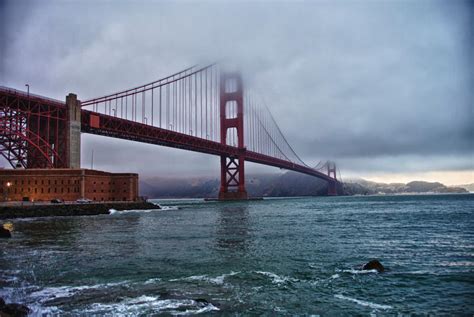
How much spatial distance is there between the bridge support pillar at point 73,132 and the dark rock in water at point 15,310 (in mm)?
51394

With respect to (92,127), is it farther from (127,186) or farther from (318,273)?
(318,273)

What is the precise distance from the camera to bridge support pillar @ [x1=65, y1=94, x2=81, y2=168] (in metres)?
57.7

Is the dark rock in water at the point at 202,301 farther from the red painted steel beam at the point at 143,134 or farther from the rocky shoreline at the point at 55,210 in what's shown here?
the red painted steel beam at the point at 143,134

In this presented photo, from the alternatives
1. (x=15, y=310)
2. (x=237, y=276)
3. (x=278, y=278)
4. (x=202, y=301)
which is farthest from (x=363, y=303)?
A: (x=15, y=310)

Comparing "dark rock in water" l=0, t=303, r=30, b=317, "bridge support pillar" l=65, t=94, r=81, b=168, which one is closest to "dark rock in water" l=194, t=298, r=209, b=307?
"dark rock in water" l=0, t=303, r=30, b=317

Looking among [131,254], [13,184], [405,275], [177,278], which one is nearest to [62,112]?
[13,184]

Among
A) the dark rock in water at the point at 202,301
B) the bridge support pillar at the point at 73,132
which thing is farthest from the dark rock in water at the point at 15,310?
the bridge support pillar at the point at 73,132

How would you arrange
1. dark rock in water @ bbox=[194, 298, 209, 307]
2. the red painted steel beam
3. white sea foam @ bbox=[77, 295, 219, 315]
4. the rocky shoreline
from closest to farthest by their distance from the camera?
white sea foam @ bbox=[77, 295, 219, 315] → dark rock in water @ bbox=[194, 298, 209, 307] → the rocky shoreline → the red painted steel beam

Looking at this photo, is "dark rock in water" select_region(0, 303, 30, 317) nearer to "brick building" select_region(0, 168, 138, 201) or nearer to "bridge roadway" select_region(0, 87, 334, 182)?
"brick building" select_region(0, 168, 138, 201)

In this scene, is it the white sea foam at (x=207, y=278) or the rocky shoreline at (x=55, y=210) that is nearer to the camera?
the white sea foam at (x=207, y=278)

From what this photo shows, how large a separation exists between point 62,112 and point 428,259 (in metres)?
56.7

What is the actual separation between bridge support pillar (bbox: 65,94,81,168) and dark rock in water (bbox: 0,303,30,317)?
5139 cm

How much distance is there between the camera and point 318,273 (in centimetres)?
1394

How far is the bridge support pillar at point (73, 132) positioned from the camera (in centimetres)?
5766
